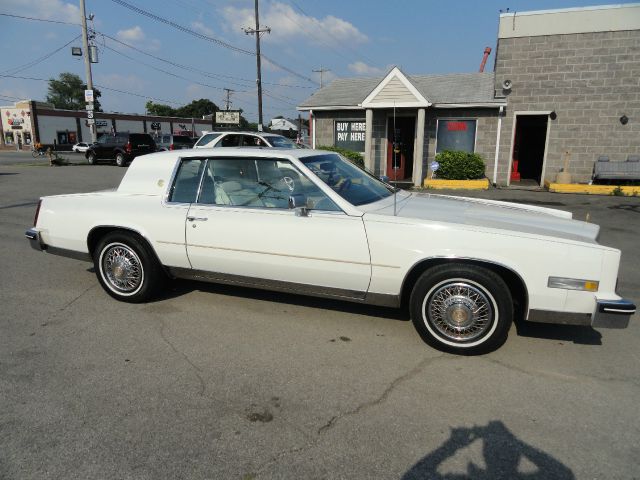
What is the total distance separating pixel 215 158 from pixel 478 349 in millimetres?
2926

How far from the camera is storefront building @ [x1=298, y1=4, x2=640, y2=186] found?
14.1 meters

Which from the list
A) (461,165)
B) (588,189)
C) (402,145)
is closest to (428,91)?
(402,145)

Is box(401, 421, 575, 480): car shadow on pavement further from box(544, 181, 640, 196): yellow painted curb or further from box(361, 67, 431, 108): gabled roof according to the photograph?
box(361, 67, 431, 108): gabled roof

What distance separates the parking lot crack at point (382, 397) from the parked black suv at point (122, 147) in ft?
79.7

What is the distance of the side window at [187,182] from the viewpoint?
444cm

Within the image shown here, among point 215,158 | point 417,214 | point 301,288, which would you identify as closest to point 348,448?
point 301,288

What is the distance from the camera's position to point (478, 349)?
3.59 metres

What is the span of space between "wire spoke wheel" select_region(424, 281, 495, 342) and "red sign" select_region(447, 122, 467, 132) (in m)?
13.7

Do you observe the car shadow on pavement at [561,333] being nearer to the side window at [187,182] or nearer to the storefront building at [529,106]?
the side window at [187,182]

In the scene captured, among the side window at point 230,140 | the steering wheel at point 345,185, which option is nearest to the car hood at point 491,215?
the steering wheel at point 345,185

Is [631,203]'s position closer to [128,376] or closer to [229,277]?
[229,277]

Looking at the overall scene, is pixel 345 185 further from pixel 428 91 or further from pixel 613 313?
pixel 428 91

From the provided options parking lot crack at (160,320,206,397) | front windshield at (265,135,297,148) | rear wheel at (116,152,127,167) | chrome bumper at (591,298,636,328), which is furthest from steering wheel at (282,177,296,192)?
rear wheel at (116,152,127,167)

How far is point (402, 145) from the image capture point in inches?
670
